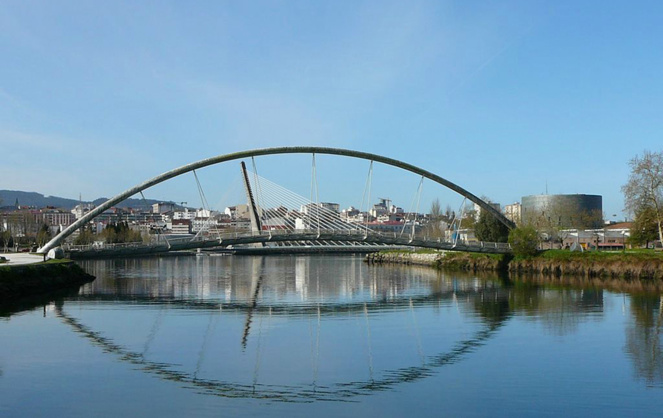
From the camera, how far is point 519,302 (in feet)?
117

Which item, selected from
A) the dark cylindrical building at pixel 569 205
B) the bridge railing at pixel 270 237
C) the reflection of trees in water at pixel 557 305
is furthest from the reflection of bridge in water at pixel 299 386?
the dark cylindrical building at pixel 569 205

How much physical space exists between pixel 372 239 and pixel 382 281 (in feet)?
17.4

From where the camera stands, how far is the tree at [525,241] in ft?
205

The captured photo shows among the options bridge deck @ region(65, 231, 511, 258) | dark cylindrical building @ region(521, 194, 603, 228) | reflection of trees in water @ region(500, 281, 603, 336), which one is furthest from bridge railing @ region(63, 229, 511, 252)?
dark cylindrical building @ region(521, 194, 603, 228)

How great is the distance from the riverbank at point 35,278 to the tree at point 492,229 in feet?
136

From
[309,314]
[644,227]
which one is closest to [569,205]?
[644,227]

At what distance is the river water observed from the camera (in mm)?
Answer: 15086

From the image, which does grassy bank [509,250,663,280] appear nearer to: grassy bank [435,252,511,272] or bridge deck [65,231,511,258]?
grassy bank [435,252,511,272]

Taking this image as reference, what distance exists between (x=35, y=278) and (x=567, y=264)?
41.9 metres

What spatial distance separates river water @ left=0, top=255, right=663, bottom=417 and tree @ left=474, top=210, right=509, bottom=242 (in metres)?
33.1

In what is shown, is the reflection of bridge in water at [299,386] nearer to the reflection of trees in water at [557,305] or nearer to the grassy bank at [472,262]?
the reflection of trees in water at [557,305]

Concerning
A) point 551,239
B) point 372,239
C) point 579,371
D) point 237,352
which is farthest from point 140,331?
point 551,239

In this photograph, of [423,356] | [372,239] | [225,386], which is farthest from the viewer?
[372,239]

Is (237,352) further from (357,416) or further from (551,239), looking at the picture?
(551,239)
